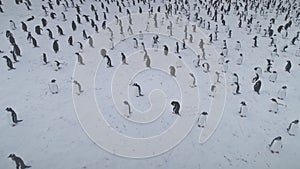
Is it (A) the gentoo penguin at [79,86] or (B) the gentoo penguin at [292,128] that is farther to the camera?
(A) the gentoo penguin at [79,86]

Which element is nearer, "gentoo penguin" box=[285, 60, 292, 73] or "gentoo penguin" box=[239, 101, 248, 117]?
"gentoo penguin" box=[239, 101, 248, 117]

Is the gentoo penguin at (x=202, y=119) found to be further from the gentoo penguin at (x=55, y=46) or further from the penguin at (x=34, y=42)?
the penguin at (x=34, y=42)

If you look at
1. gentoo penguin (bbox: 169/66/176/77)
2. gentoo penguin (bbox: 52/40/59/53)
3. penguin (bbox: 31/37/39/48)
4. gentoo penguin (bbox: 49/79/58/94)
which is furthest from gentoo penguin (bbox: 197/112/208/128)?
penguin (bbox: 31/37/39/48)

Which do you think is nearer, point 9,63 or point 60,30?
point 9,63

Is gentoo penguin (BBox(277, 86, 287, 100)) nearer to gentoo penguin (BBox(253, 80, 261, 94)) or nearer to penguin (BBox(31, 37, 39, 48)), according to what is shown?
gentoo penguin (BBox(253, 80, 261, 94))

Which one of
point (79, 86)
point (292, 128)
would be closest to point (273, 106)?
point (292, 128)

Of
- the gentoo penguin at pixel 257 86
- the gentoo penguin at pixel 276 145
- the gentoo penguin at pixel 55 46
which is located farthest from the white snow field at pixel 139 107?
Answer: the gentoo penguin at pixel 55 46

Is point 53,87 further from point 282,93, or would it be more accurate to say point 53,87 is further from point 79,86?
point 282,93

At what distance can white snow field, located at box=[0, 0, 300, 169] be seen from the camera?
1175 cm

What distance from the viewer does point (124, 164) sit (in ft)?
37.2

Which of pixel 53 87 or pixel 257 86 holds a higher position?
pixel 257 86

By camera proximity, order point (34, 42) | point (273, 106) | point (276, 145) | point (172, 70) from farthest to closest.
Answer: point (34, 42) < point (172, 70) < point (273, 106) < point (276, 145)

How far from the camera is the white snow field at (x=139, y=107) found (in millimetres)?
11750

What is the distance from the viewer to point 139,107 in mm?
14211
